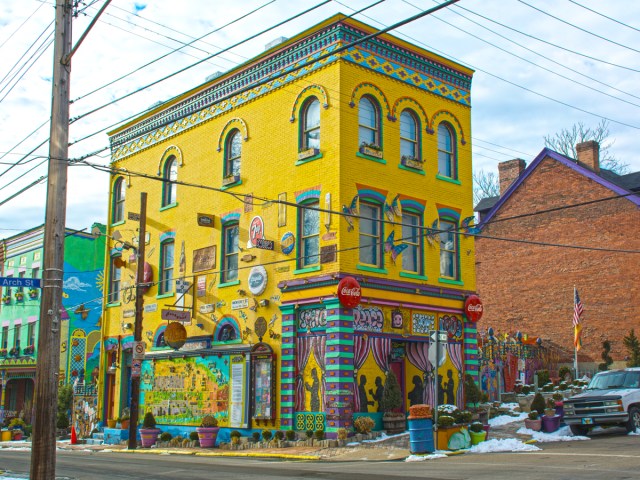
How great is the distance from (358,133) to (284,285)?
5.36 m

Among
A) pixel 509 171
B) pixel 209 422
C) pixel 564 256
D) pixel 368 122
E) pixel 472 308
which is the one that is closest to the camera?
pixel 368 122

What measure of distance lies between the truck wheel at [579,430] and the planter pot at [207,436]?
11485 mm

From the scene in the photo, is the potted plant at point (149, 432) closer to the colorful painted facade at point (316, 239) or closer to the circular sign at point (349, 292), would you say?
the colorful painted facade at point (316, 239)

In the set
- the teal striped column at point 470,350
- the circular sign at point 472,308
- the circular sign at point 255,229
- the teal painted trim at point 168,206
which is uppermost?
the teal painted trim at point 168,206

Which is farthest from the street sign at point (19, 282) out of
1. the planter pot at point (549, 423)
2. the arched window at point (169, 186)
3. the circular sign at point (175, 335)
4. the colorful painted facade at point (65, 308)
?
the colorful painted facade at point (65, 308)

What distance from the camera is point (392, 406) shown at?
23.5 meters

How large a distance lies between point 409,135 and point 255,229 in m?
6.14

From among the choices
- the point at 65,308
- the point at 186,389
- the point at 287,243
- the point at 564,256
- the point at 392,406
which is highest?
the point at 564,256

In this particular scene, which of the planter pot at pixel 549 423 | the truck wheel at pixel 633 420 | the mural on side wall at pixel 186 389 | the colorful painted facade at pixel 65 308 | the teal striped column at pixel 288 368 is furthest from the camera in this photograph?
the colorful painted facade at pixel 65 308

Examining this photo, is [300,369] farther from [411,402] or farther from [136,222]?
[136,222]

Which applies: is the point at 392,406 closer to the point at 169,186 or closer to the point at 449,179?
the point at 449,179

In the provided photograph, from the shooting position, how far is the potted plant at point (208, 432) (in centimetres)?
2627

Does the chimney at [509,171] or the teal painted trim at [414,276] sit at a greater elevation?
the chimney at [509,171]

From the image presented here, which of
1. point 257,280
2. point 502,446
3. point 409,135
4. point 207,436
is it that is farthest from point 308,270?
point 502,446
